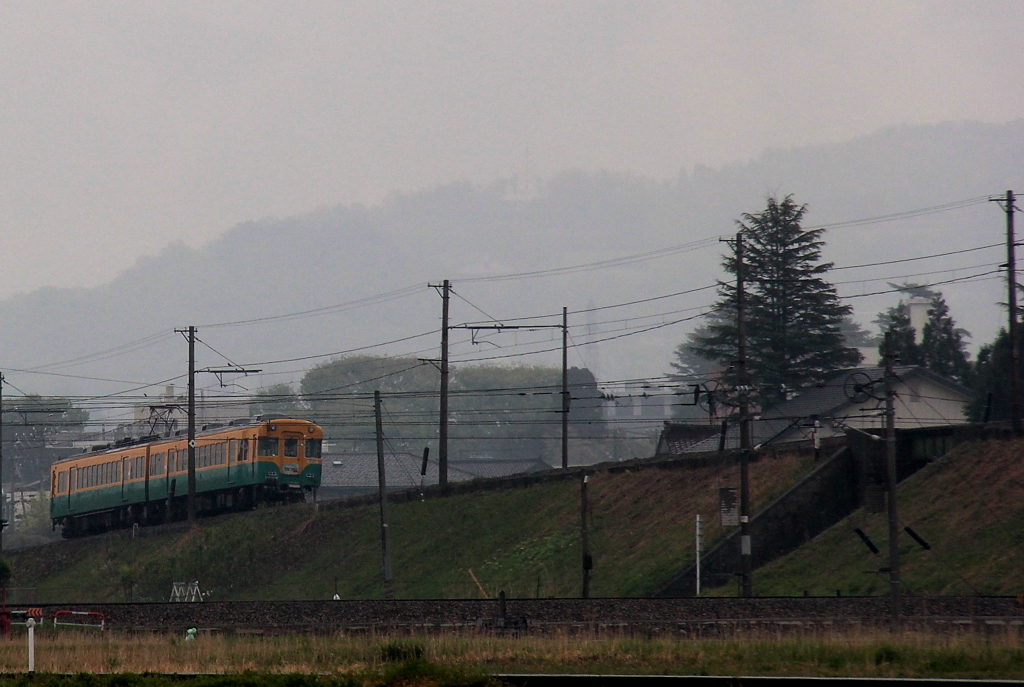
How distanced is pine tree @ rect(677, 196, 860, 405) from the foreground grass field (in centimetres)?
4975

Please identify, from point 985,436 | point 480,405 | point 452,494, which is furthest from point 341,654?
point 480,405

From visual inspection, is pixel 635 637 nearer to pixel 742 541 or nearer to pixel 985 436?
pixel 742 541

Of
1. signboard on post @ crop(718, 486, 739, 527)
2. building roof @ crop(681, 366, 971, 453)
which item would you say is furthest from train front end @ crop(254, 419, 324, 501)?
signboard on post @ crop(718, 486, 739, 527)

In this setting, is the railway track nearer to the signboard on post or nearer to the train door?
the signboard on post

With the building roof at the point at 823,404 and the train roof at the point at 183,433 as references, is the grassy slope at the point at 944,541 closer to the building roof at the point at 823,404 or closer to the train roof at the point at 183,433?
the building roof at the point at 823,404

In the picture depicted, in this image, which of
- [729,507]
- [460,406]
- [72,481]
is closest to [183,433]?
[72,481]

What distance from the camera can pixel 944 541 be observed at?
36344 mm

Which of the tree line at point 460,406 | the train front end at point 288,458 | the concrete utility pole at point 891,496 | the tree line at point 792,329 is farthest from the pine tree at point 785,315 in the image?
the tree line at point 460,406

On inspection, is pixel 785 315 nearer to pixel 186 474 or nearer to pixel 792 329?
pixel 792 329

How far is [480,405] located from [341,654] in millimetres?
155032

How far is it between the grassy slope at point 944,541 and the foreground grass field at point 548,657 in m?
9.55

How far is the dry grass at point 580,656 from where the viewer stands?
65.4 ft

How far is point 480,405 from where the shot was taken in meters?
179

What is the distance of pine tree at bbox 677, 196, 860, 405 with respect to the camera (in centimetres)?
7462
